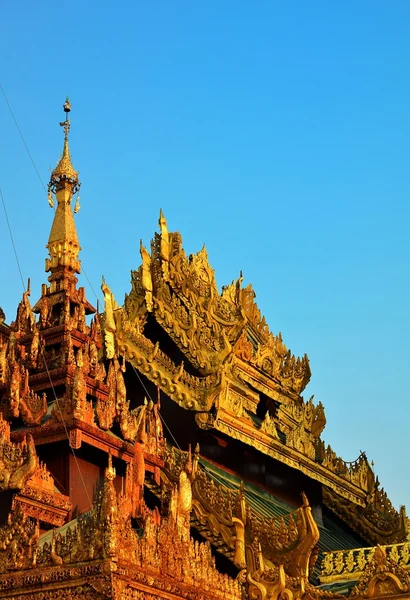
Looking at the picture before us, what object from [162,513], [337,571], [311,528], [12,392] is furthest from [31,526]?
[337,571]

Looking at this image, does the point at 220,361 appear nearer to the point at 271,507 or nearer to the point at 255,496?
the point at 255,496

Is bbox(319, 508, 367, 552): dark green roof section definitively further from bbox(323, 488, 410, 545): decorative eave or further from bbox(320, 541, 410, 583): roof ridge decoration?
bbox(320, 541, 410, 583): roof ridge decoration

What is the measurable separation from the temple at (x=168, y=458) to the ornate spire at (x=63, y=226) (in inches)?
1.0

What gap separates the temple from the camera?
9.12 metres

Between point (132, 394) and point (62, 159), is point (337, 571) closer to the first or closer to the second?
point (132, 394)

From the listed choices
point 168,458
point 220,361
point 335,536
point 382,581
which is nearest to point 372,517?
point 335,536

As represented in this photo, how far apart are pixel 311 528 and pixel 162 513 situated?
2751 mm

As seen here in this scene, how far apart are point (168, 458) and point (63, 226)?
4372mm

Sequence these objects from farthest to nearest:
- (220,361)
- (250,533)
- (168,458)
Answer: (220,361) → (168,458) → (250,533)

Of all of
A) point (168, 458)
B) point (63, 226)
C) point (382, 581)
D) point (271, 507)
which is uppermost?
point (63, 226)

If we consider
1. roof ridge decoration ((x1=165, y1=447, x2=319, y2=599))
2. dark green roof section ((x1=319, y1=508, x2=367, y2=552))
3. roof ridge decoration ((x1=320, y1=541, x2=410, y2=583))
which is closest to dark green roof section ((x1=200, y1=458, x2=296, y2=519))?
dark green roof section ((x1=319, y1=508, x2=367, y2=552))

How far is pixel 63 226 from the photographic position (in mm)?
16656

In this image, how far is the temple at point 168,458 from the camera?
912 cm

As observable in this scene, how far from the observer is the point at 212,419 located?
51.0 ft
